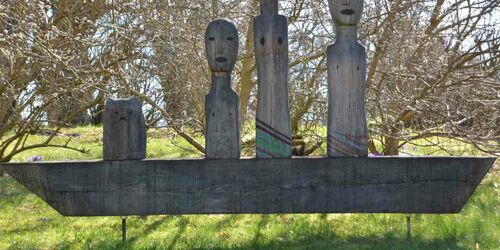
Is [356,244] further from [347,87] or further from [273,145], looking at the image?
[347,87]

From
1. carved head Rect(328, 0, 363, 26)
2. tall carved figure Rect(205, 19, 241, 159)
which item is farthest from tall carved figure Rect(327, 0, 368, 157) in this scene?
tall carved figure Rect(205, 19, 241, 159)

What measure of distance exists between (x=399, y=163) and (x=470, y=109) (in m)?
3.25

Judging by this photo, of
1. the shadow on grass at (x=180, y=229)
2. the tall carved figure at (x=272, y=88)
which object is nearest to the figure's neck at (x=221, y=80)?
the tall carved figure at (x=272, y=88)

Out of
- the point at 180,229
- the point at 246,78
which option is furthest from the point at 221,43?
the point at 246,78

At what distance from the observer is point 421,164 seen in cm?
300

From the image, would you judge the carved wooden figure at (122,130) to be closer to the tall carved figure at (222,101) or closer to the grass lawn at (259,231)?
the tall carved figure at (222,101)

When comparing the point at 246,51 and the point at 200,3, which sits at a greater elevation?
the point at 200,3

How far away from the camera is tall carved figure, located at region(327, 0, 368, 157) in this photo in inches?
117

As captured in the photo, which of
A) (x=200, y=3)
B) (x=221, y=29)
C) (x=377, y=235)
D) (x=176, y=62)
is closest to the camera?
(x=221, y=29)

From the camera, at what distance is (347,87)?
9.79 ft

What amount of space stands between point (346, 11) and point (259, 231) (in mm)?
1812

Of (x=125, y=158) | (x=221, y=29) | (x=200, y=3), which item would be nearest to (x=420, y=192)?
(x=221, y=29)

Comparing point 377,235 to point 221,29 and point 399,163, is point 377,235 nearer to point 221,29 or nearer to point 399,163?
point 399,163

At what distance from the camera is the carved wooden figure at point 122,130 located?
303cm
